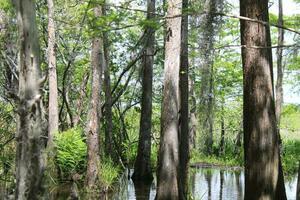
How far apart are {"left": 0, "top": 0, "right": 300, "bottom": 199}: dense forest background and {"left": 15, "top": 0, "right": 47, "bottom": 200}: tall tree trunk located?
1 cm

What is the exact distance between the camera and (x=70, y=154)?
16500mm

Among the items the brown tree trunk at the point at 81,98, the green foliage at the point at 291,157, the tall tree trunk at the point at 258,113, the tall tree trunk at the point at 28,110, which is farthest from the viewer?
the brown tree trunk at the point at 81,98

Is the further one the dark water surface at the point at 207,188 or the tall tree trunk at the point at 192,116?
the tall tree trunk at the point at 192,116

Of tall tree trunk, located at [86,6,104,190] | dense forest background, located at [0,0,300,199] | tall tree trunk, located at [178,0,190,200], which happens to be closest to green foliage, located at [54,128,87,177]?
dense forest background, located at [0,0,300,199]

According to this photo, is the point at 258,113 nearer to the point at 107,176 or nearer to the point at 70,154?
the point at 107,176

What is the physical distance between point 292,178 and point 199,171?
4.37 meters

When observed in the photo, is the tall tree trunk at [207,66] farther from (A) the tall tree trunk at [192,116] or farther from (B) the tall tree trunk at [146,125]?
(B) the tall tree trunk at [146,125]

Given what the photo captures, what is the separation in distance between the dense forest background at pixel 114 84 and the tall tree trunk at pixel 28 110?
1cm

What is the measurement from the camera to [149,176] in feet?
61.2

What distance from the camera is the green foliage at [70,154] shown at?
16.4 m

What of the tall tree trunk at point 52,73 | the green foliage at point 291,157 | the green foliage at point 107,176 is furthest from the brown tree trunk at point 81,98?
the green foliage at point 291,157

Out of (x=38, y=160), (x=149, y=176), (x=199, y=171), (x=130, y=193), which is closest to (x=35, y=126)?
(x=38, y=160)

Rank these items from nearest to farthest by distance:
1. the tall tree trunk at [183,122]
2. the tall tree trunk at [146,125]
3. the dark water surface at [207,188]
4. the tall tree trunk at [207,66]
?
1. the tall tree trunk at [207,66]
2. the tall tree trunk at [183,122]
3. the dark water surface at [207,188]
4. the tall tree trunk at [146,125]

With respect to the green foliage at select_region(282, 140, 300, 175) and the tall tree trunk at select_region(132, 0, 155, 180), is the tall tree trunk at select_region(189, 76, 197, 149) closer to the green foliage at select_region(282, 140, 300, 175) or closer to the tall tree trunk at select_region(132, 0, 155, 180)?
the green foliage at select_region(282, 140, 300, 175)
